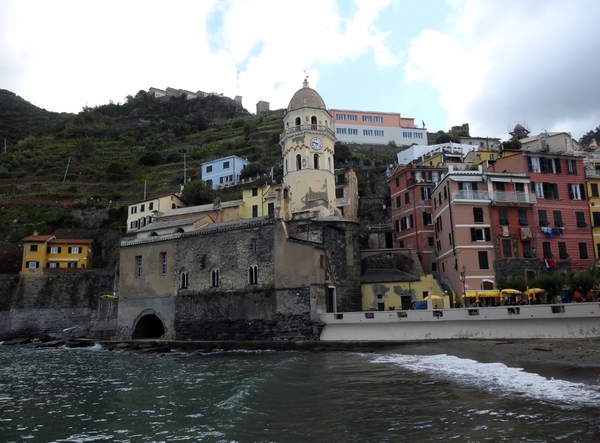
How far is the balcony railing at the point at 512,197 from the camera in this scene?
34.8 metres

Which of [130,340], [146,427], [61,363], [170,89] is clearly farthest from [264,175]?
[170,89]

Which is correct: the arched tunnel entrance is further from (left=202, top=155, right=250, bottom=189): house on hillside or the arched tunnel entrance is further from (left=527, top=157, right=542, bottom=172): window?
(left=527, top=157, right=542, bottom=172): window

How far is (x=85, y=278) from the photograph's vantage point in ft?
156

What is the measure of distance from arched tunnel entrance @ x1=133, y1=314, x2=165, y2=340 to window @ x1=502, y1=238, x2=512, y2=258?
25500mm

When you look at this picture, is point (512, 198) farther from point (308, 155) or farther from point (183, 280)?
point (183, 280)

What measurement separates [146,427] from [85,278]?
38.9m

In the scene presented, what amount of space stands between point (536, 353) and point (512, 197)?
16620mm

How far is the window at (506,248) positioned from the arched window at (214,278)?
19943 millimetres

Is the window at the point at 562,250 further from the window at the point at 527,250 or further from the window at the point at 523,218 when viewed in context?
the window at the point at 523,218

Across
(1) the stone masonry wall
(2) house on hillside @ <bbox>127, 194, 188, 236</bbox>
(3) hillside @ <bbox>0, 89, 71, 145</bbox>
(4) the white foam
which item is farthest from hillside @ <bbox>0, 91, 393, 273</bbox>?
(4) the white foam

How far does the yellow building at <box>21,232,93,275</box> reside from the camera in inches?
1972

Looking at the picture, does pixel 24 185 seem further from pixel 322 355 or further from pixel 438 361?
pixel 438 361

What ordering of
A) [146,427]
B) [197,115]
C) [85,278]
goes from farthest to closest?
[197,115] → [85,278] → [146,427]

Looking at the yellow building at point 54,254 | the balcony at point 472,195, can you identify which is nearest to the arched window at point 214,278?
the balcony at point 472,195
